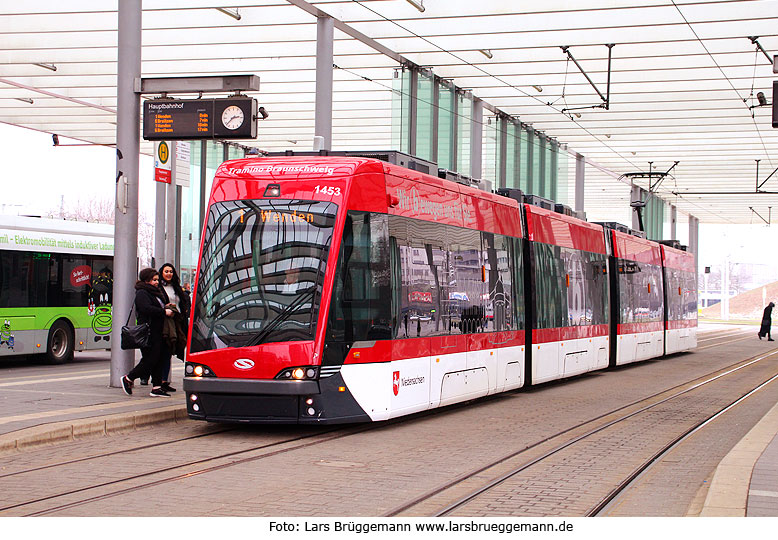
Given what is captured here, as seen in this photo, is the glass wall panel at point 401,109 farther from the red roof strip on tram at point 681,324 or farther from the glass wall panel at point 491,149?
the red roof strip on tram at point 681,324

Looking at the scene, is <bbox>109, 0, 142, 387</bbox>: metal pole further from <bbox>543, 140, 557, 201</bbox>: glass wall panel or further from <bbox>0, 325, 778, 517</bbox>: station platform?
<bbox>543, 140, 557, 201</bbox>: glass wall panel

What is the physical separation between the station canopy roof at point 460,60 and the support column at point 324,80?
47 centimetres

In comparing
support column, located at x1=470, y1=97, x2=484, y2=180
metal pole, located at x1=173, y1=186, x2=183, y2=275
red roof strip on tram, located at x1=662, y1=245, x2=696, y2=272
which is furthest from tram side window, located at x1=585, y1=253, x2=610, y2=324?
metal pole, located at x1=173, y1=186, x2=183, y2=275

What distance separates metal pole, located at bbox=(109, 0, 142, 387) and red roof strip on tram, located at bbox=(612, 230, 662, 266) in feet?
42.5

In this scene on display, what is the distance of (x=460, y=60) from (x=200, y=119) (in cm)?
1334

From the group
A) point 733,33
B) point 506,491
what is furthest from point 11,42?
point 506,491

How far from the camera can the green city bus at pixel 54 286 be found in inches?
814

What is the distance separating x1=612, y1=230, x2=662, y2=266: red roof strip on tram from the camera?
2448cm

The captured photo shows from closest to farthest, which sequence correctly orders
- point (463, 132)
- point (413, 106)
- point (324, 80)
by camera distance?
point (324, 80), point (413, 106), point (463, 132)

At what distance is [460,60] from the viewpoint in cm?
2659

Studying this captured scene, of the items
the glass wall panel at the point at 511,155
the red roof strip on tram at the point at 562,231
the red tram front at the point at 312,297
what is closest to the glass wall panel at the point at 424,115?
the red roof strip on tram at the point at 562,231

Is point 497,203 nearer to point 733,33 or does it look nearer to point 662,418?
point 662,418

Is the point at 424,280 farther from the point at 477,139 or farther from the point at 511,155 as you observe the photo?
the point at 511,155

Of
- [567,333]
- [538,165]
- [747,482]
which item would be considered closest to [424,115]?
[567,333]
